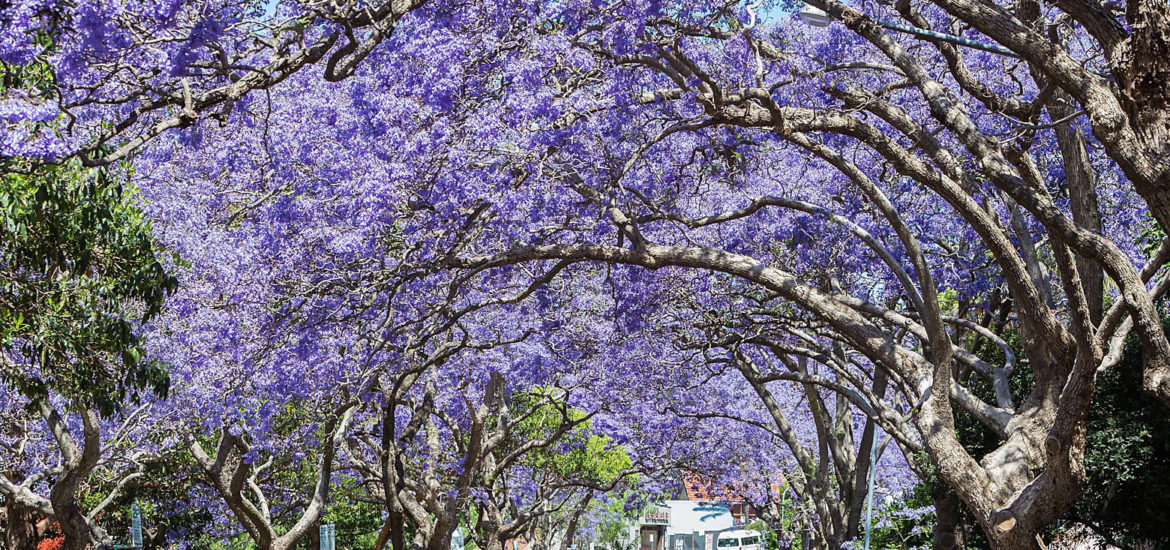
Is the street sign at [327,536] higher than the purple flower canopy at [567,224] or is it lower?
lower

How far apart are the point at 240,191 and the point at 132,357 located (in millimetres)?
Result: 5552

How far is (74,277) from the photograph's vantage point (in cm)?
870

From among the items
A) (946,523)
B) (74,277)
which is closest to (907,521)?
(946,523)

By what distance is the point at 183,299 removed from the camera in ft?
44.2

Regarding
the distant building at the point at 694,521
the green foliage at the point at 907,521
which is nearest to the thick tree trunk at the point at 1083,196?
the green foliage at the point at 907,521

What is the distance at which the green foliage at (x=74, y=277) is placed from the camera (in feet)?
25.0

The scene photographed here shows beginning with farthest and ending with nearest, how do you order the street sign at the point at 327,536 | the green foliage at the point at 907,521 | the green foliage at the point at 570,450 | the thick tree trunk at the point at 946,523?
the green foliage at the point at 570,450 → the green foliage at the point at 907,521 → the street sign at the point at 327,536 → the thick tree trunk at the point at 946,523

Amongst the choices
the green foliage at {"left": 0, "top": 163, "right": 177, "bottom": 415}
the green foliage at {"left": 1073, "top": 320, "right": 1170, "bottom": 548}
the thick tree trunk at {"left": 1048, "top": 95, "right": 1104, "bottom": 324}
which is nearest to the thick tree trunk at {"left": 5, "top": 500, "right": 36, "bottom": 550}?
the green foliage at {"left": 0, "top": 163, "right": 177, "bottom": 415}

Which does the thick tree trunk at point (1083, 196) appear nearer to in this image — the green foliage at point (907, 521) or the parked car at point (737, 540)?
the green foliage at point (907, 521)

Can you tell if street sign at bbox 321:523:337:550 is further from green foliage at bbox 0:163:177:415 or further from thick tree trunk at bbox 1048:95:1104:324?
thick tree trunk at bbox 1048:95:1104:324

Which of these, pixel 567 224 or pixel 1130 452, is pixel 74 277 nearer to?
pixel 567 224

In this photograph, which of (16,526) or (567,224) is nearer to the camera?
(567,224)

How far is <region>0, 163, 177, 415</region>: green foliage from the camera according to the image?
7621mm

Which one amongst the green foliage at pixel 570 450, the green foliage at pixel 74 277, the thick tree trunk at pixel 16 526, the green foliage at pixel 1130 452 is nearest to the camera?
the green foliage at pixel 74 277
